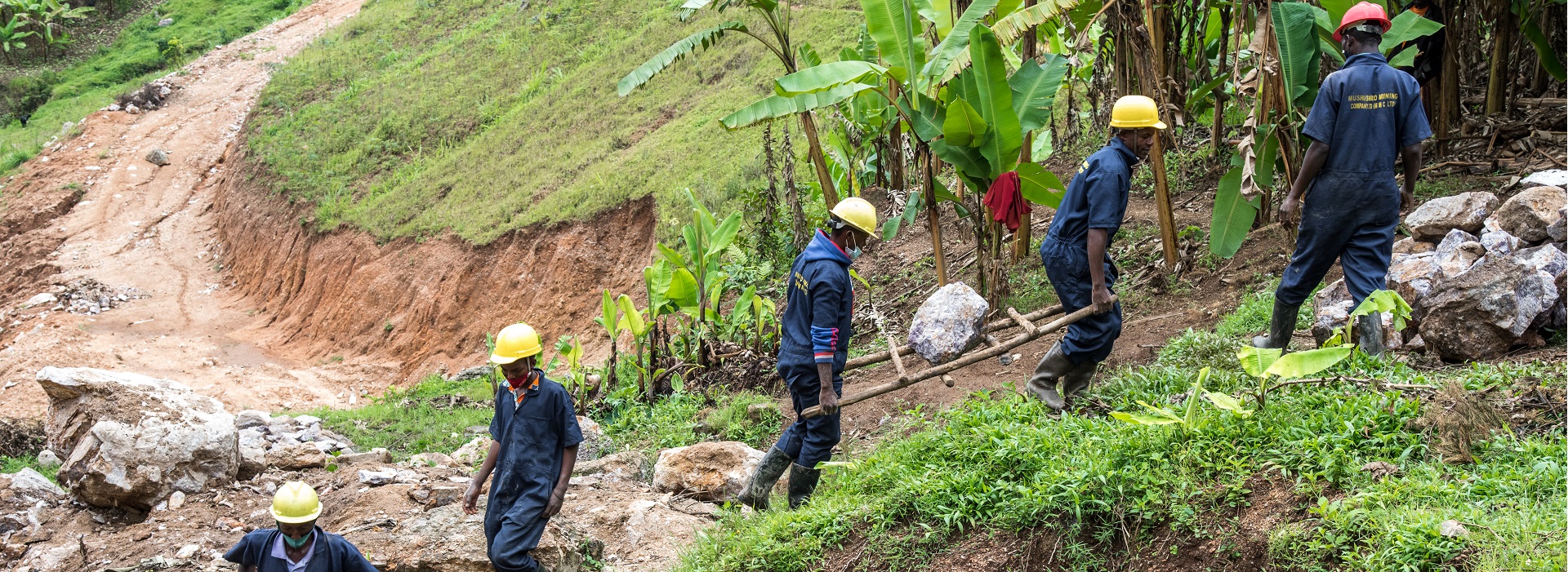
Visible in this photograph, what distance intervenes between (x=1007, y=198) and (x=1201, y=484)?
107 inches

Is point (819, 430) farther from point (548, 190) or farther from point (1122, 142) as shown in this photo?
point (548, 190)

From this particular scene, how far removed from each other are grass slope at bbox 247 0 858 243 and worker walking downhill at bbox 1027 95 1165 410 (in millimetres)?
8277

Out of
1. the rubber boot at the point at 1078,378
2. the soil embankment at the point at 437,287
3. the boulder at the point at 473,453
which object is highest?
the rubber boot at the point at 1078,378

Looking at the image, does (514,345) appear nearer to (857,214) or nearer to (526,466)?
(526,466)

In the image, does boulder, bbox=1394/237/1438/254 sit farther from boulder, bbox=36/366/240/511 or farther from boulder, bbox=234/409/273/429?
boulder, bbox=234/409/273/429

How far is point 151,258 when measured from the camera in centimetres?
1978

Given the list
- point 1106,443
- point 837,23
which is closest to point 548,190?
point 837,23

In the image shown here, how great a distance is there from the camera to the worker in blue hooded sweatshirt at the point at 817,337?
4.74m

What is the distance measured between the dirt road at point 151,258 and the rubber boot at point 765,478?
28.2 ft

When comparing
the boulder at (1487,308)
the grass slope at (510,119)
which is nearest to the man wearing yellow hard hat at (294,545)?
the boulder at (1487,308)

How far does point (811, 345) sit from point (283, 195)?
17.3 meters

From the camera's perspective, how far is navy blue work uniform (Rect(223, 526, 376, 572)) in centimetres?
397

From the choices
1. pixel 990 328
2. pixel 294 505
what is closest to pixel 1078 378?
pixel 990 328

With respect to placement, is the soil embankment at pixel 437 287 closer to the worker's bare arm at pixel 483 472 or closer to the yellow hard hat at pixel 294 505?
the worker's bare arm at pixel 483 472
